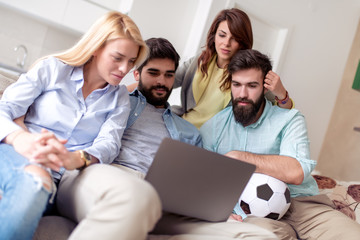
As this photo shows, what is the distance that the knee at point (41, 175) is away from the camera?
1013 mm

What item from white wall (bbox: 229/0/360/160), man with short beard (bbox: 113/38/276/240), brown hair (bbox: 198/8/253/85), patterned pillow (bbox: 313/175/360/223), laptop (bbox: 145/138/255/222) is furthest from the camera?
white wall (bbox: 229/0/360/160)

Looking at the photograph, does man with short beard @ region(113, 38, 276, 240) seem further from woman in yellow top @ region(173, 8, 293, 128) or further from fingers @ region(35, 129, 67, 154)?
fingers @ region(35, 129, 67, 154)

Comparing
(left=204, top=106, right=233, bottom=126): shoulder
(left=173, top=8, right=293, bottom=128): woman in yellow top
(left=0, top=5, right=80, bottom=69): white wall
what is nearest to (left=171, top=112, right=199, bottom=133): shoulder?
(left=204, top=106, right=233, bottom=126): shoulder

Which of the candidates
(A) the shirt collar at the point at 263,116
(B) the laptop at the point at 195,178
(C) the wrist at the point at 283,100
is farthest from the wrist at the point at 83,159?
(C) the wrist at the point at 283,100

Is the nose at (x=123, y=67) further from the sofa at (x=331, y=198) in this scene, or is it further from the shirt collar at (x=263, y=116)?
the shirt collar at (x=263, y=116)

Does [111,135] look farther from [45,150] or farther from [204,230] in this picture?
[204,230]

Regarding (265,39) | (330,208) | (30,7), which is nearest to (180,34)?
(265,39)

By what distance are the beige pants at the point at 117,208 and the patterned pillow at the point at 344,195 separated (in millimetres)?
1569

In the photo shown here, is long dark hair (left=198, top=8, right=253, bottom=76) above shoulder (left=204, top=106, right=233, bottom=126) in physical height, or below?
above

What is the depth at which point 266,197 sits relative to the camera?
1.61 meters

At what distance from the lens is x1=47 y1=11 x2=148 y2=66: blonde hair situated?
4.86 feet

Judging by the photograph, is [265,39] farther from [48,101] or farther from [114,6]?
[48,101]

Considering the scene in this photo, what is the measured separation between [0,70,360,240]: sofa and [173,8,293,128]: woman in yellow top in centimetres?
77

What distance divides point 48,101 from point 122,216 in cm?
68
